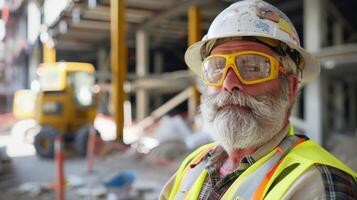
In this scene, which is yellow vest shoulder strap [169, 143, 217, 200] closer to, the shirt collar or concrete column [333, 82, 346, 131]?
the shirt collar

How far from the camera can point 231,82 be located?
158 cm

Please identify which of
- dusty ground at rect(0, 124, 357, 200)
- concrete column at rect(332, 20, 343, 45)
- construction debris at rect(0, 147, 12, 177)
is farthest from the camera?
concrete column at rect(332, 20, 343, 45)

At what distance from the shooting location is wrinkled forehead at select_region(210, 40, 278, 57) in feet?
5.21

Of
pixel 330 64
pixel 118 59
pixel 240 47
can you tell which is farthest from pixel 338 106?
pixel 240 47

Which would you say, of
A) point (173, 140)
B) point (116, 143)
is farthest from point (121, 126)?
point (173, 140)

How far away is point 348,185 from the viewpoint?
1.22 meters

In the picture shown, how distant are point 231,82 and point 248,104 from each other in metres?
0.12

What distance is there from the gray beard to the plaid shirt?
6 centimetres

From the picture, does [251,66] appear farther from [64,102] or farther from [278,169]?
[64,102]

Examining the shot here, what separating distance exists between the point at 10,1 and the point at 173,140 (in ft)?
51.9

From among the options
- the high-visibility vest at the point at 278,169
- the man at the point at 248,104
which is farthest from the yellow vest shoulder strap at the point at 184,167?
the high-visibility vest at the point at 278,169

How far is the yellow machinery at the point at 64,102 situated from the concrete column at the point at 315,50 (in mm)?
5033

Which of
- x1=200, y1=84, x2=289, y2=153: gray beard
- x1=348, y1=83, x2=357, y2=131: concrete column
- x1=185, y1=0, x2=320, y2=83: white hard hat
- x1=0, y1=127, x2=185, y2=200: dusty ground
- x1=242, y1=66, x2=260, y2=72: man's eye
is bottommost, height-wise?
x1=0, y1=127, x2=185, y2=200: dusty ground

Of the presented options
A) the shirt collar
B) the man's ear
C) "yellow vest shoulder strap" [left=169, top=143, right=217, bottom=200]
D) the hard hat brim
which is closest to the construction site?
the hard hat brim
